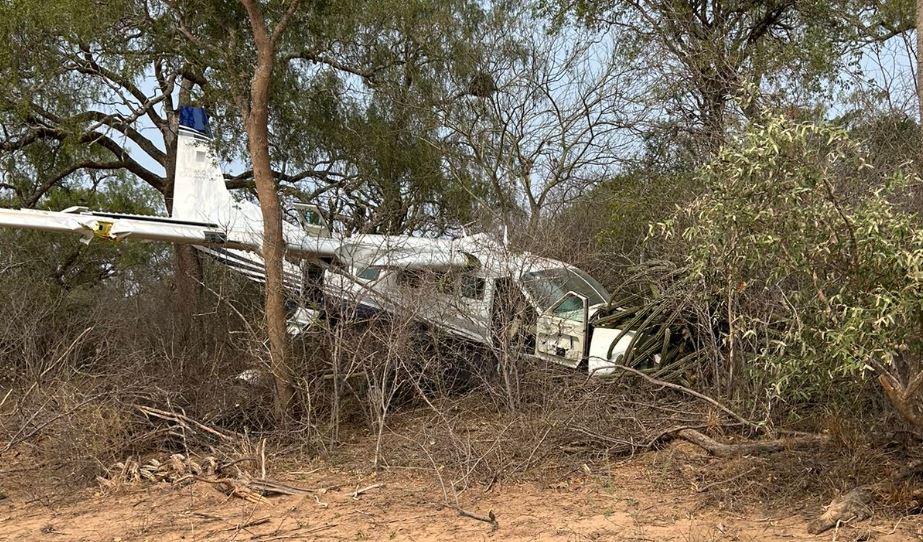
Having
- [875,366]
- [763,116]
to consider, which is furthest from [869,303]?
[763,116]

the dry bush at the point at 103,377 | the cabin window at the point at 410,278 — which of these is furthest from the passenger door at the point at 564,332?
the dry bush at the point at 103,377

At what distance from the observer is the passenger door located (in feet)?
31.8

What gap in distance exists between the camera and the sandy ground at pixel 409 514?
20.6ft

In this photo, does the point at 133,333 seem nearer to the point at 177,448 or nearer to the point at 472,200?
the point at 177,448

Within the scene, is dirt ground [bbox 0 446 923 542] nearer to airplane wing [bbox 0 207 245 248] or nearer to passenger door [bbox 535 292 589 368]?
passenger door [bbox 535 292 589 368]

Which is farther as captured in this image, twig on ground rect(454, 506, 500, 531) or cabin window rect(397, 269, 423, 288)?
cabin window rect(397, 269, 423, 288)

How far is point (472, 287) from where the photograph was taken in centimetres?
1026

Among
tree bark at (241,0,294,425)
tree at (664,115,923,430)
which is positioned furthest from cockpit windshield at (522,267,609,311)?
tree at (664,115,923,430)

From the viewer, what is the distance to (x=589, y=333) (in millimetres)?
10148

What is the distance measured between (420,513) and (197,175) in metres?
10.3

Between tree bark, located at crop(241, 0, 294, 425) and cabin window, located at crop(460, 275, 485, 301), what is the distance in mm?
2116

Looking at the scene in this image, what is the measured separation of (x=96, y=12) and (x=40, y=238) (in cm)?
618

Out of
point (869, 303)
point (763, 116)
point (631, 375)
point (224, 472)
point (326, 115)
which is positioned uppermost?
point (326, 115)

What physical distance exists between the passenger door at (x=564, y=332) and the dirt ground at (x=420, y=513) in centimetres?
187
